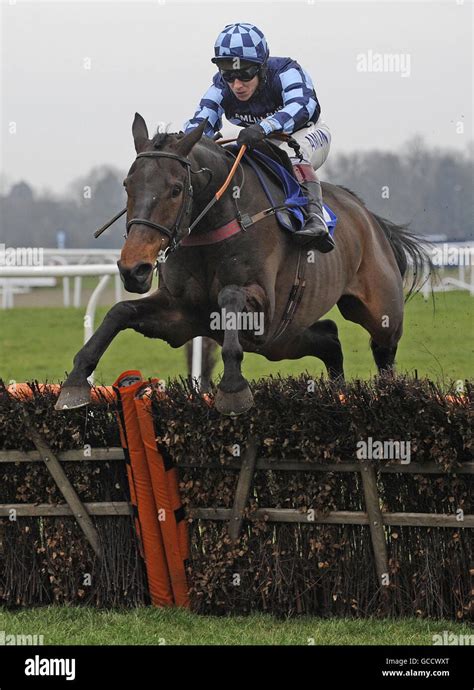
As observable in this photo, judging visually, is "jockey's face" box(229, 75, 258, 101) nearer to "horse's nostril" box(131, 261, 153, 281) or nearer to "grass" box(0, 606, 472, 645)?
"horse's nostril" box(131, 261, 153, 281)

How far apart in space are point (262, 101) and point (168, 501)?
2.13 m

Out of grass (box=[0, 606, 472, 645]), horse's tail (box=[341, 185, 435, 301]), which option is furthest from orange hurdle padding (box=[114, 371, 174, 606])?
horse's tail (box=[341, 185, 435, 301])

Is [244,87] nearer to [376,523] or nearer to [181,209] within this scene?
[181,209]

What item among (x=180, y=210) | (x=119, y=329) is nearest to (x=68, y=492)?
(x=119, y=329)

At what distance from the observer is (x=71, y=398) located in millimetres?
4820

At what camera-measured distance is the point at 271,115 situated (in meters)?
5.61

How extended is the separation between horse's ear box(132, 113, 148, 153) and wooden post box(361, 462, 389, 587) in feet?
5.72

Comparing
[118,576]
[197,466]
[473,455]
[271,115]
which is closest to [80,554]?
[118,576]

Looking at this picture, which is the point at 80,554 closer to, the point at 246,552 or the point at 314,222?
the point at 246,552

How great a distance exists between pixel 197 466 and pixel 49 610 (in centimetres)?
95

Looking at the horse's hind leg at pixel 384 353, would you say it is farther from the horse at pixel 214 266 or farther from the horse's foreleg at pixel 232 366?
the horse's foreleg at pixel 232 366

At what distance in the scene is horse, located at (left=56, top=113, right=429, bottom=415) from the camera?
4.67 metres
